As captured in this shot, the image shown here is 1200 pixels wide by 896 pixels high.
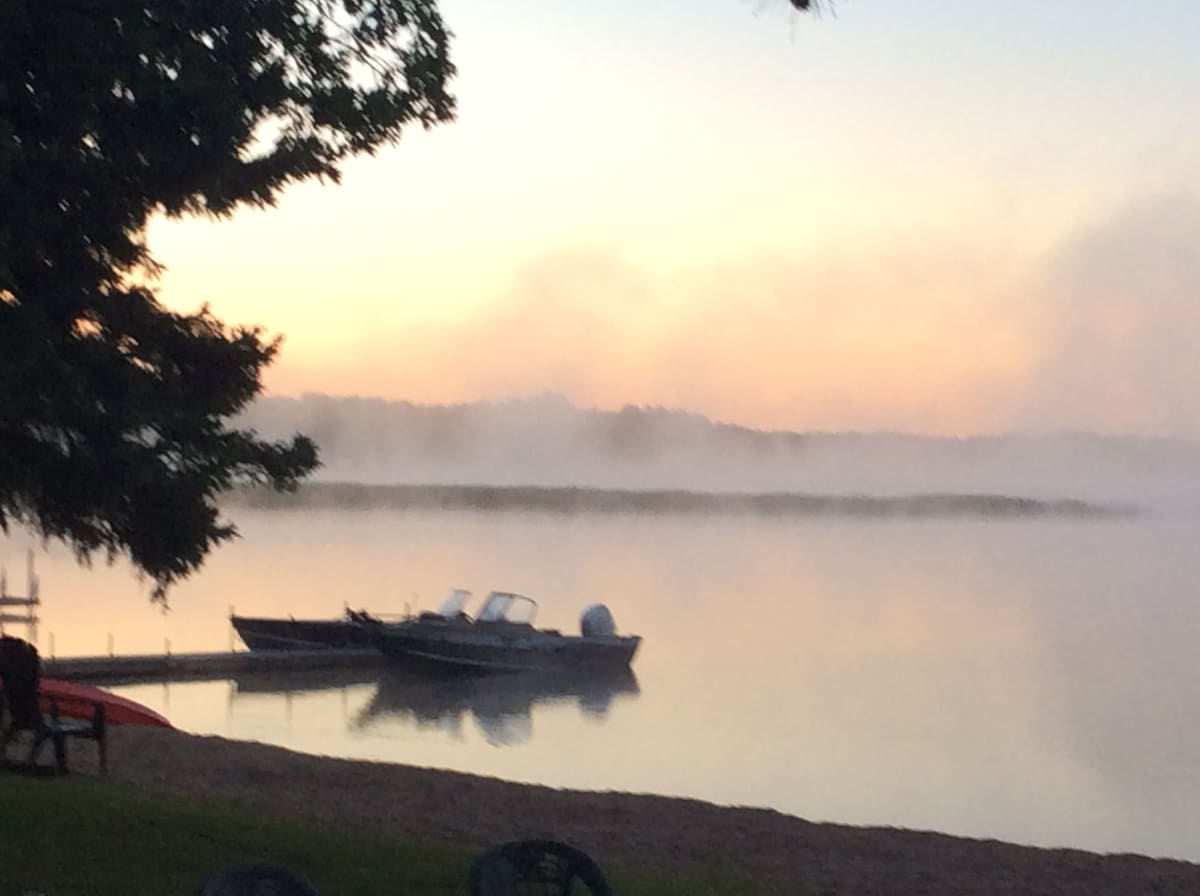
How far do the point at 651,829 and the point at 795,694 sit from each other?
22.7 m

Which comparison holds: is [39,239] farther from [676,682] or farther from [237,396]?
[676,682]

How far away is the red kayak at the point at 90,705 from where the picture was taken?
1552 cm

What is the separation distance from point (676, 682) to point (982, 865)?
25644 millimetres

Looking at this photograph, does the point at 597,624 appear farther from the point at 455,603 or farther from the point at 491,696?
the point at 491,696

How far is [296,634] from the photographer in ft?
133

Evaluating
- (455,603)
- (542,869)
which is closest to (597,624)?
(455,603)

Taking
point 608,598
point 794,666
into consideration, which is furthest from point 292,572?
point 794,666

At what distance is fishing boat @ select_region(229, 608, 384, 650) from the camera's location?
39844 mm

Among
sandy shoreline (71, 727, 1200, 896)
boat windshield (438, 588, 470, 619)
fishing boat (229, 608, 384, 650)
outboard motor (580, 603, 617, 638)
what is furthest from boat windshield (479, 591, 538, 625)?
sandy shoreline (71, 727, 1200, 896)

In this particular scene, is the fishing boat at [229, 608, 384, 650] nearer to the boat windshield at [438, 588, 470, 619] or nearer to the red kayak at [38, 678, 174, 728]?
the boat windshield at [438, 588, 470, 619]

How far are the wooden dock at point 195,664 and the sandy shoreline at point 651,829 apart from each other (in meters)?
15.2

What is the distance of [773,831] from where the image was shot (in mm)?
13945

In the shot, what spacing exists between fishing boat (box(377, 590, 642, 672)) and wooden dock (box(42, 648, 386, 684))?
46.3 inches

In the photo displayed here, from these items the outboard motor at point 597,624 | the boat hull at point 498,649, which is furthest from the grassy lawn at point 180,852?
the outboard motor at point 597,624
